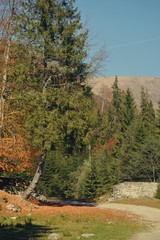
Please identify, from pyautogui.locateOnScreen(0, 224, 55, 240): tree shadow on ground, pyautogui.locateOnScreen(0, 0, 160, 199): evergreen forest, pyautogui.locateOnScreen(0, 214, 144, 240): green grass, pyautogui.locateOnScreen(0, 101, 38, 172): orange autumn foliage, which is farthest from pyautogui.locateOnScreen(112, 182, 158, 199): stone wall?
pyautogui.locateOnScreen(0, 224, 55, 240): tree shadow on ground

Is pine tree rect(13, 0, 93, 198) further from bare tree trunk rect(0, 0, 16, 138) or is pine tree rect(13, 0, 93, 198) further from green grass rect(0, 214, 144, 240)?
green grass rect(0, 214, 144, 240)

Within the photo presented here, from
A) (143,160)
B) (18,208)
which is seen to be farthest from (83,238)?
(143,160)

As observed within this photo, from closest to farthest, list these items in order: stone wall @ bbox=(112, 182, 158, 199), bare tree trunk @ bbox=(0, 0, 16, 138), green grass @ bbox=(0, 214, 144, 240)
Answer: green grass @ bbox=(0, 214, 144, 240) → bare tree trunk @ bbox=(0, 0, 16, 138) → stone wall @ bbox=(112, 182, 158, 199)

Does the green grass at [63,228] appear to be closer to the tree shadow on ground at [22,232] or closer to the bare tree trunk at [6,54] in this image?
the tree shadow on ground at [22,232]

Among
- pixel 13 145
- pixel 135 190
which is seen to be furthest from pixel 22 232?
pixel 135 190

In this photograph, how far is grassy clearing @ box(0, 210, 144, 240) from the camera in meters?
12.0

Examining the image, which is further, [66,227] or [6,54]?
[6,54]

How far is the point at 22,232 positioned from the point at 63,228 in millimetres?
2445

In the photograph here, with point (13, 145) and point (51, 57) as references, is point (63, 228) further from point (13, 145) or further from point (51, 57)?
point (51, 57)

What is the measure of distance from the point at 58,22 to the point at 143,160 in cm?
2987

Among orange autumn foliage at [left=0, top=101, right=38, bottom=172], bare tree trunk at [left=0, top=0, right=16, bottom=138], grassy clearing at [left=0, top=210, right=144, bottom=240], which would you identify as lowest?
grassy clearing at [left=0, top=210, right=144, bottom=240]

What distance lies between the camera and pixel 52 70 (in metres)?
24.5

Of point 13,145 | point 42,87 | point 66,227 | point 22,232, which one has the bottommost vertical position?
point 66,227

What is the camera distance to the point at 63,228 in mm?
14391
